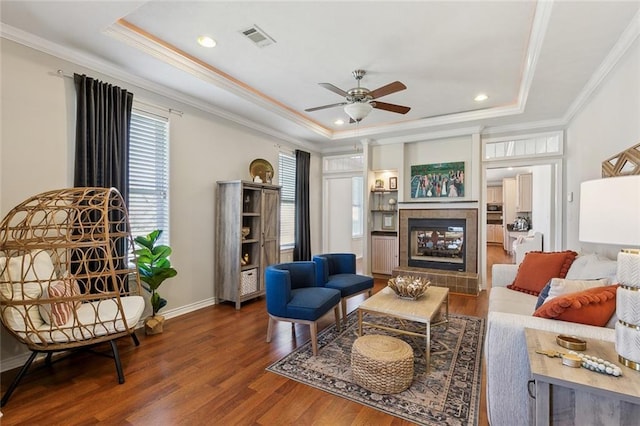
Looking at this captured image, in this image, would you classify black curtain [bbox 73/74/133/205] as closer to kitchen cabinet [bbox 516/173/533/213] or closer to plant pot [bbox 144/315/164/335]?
plant pot [bbox 144/315/164/335]

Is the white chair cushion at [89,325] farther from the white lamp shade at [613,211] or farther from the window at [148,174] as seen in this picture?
the white lamp shade at [613,211]

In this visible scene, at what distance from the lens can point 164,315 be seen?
11.8 feet

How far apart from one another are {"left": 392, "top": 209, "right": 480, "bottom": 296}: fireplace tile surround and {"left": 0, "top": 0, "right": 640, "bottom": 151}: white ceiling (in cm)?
180

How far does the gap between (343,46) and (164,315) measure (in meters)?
3.61

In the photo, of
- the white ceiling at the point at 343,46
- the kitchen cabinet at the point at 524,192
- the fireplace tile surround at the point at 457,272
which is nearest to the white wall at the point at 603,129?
the white ceiling at the point at 343,46

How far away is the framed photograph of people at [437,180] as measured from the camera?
17.0 feet

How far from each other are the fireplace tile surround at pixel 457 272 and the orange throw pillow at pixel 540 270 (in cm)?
165

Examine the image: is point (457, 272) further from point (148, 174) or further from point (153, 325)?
point (148, 174)

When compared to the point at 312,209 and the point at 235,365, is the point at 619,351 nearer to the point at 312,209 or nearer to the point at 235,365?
the point at 235,365

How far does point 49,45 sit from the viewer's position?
262 cm

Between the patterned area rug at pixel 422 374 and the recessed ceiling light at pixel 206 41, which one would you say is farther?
the recessed ceiling light at pixel 206 41

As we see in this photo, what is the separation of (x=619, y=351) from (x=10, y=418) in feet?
11.1

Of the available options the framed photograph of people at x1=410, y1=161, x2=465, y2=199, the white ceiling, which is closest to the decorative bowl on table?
the white ceiling

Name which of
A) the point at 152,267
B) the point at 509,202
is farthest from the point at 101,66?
the point at 509,202
